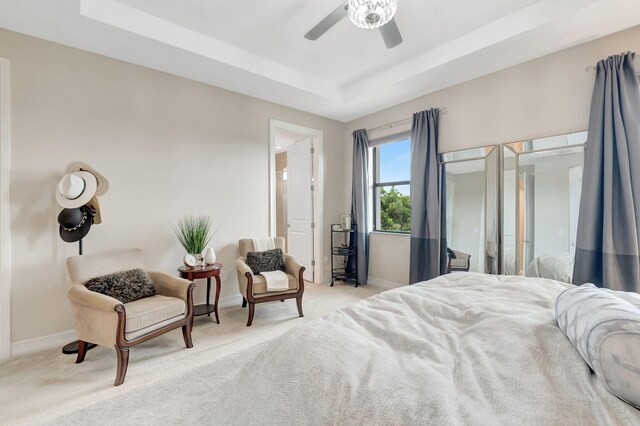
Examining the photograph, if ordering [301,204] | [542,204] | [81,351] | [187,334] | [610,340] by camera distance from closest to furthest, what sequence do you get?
[610,340], [81,351], [187,334], [542,204], [301,204]

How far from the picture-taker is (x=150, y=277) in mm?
2670

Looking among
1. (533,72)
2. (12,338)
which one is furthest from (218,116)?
(533,72)

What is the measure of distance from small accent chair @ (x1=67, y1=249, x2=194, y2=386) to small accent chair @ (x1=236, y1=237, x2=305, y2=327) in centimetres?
65

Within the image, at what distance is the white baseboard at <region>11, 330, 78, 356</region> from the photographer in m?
2.41

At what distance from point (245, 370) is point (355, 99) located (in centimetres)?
369

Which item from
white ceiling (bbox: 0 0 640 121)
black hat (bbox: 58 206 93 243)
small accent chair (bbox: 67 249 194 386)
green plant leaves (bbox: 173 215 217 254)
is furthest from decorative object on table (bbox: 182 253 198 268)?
white ceiling (bbox: 0 0 640 121)

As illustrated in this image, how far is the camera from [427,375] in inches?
33.2

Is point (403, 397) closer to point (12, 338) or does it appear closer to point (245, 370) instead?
point (245, 370)

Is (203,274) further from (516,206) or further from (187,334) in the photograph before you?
(516,206)

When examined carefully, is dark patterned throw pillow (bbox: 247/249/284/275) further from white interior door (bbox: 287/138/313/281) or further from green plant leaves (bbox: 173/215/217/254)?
white interior door (bbox: 287/138/313/281)

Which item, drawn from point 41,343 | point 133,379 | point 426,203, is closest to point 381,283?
point 426,203

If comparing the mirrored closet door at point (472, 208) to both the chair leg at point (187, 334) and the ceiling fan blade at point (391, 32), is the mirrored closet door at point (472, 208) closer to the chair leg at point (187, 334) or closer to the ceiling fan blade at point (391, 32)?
the ceiling fan blade at point (391, 32)

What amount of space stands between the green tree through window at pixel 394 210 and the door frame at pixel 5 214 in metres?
4.33

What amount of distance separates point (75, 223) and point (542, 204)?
170 inches
